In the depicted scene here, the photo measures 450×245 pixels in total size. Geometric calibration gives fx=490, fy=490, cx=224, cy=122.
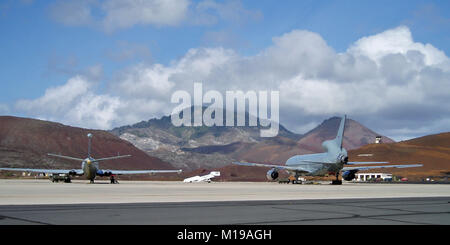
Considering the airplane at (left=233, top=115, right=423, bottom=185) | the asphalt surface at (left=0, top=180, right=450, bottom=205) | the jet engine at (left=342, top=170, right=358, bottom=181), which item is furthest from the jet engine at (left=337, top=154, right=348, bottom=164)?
the asphalt surface at (left=0, top=180, right=450, bottom=205)

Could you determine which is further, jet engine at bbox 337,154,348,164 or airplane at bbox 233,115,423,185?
airplane at bbox 233,115,423,185

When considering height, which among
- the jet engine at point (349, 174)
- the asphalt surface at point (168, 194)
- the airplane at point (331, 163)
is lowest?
the asphalt surface at point (168, 194)

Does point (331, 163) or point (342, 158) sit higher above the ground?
point (342, 158)

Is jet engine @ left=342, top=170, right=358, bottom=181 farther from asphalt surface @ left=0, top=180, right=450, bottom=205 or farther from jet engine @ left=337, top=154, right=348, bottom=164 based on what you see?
asphalt surface @ left=0, top=180, right=450, bottom=205

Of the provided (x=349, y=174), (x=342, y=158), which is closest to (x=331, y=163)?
(x=342, y=158)

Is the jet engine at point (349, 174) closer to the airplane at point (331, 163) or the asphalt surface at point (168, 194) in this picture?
the airplane at point (331, 163)

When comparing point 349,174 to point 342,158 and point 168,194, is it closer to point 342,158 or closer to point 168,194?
point 342,158

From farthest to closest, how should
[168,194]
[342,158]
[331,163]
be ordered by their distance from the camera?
[331,163]
[342,158]
[168,194]

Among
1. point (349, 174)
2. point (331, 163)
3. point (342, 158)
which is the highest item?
point (342, 158)

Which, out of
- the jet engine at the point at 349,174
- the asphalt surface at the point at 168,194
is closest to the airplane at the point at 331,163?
the jet engine at the point at 349,174

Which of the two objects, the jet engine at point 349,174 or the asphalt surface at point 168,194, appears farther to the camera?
the jet engine at point 349,174
